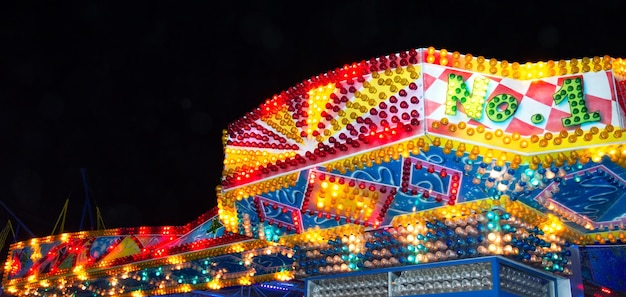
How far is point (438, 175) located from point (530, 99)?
96 cm

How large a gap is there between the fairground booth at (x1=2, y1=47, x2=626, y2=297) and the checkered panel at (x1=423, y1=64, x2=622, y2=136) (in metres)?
0.01

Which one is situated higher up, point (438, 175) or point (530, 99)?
point (530, 99)

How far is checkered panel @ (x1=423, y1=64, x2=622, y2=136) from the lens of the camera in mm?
4469

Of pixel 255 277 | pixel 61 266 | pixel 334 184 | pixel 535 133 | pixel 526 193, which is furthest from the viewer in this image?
pixel 61 266

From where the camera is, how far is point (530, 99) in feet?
15.3

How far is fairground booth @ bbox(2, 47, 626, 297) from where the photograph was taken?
455cm

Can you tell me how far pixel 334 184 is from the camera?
5.56m

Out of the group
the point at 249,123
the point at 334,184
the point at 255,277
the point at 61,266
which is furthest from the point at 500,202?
the point at 61,266

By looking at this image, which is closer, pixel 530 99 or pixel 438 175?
pixel 530 99

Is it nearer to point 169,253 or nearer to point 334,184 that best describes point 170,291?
point 169,253

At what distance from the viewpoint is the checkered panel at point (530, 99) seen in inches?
176

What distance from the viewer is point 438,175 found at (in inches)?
202

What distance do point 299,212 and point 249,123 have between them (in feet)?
3.41

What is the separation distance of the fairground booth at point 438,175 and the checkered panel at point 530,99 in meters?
0.01
